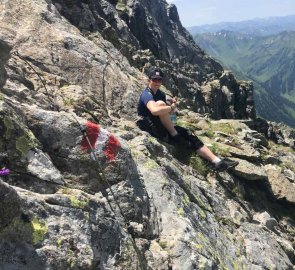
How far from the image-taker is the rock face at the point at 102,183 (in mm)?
8633

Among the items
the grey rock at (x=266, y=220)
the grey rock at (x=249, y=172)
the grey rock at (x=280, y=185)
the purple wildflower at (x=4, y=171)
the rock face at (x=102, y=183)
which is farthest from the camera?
the grey rock at (x=280, y=185)

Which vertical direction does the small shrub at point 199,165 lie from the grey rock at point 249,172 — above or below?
above

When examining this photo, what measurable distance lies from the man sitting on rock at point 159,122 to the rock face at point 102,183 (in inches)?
23.4

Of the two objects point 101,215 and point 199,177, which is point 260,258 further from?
point 101,215

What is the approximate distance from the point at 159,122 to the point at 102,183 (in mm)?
6523

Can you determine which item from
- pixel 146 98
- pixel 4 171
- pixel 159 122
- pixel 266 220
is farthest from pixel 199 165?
pixel 4 171

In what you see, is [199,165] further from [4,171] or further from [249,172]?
[4,171]

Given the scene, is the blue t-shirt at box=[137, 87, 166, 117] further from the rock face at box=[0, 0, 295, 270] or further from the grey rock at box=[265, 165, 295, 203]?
the grey rock at box=[265, 165, 295, 203]

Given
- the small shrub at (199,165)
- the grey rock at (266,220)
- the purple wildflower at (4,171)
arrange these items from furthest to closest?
1. the small shrub at (199,165)
2. the grey rock at (266,220)
3. the purple wildflower at (4,171)

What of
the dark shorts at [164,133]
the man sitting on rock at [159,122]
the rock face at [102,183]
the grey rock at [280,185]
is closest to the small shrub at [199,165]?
the rock face at [102,183]

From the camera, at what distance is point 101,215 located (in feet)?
31.6

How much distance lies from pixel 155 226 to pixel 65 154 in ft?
10.1

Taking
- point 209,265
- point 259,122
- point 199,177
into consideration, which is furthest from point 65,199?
point 259,122

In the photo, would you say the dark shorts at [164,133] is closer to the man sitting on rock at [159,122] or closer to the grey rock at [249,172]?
the man sitting on rock at [159,122]
